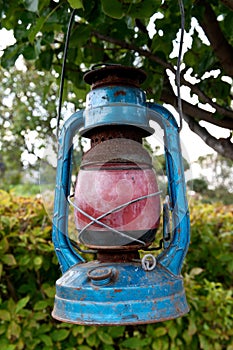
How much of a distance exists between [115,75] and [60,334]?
180 centimetres

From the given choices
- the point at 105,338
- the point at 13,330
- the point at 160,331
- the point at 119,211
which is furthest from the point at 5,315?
the point at 119,211

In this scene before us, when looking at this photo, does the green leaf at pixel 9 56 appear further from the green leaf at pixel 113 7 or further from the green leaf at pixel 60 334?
the green leaf at pixel 60 334

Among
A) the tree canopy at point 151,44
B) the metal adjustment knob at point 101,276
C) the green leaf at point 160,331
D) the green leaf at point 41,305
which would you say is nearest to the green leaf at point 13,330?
the green leaf at point 41,305

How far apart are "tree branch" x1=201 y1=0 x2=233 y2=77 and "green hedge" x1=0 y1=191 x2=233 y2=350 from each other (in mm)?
1416

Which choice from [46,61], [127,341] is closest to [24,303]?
[127,341]

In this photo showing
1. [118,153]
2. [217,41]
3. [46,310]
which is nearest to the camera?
[118,153]

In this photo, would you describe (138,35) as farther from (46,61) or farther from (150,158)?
(150,158)

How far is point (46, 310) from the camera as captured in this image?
2713 mm

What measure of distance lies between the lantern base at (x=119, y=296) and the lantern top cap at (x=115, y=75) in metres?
0.43

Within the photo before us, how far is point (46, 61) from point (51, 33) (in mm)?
157

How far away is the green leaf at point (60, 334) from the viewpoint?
2611 mm

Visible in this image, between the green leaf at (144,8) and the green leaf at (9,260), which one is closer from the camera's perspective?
the green leaf at (144,8)

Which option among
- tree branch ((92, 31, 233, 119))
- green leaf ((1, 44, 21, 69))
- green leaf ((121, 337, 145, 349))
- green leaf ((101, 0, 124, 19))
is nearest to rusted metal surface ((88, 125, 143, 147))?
green leaf ((101, 0, 124, 19))

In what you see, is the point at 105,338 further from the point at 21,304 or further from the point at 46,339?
the point at 21,304
